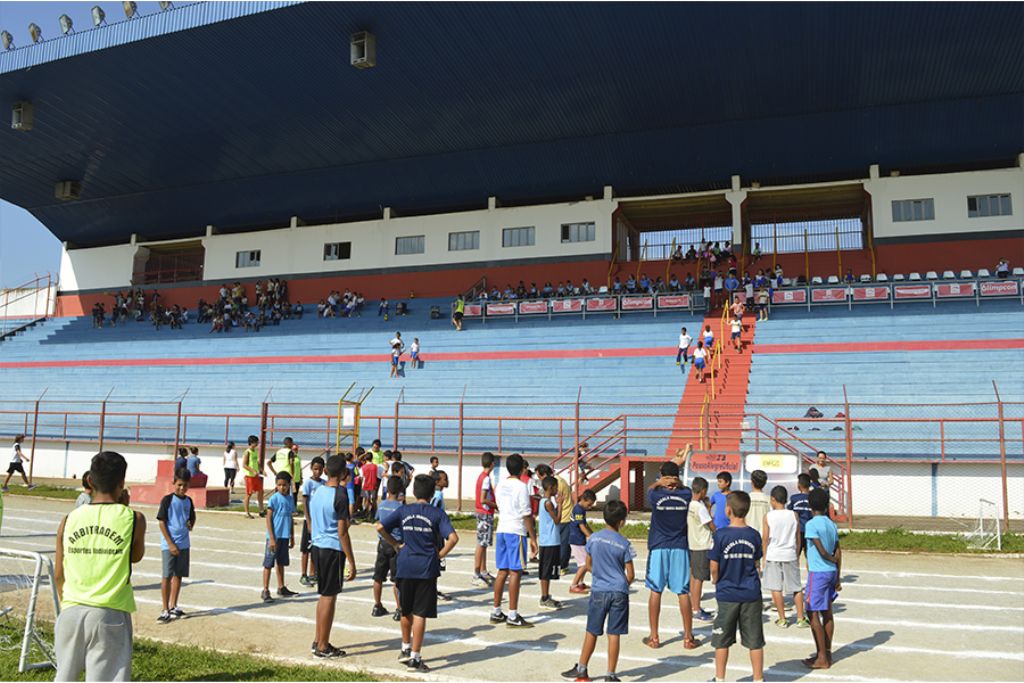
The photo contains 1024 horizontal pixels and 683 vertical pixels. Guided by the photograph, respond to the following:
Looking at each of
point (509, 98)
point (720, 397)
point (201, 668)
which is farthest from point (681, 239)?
point (201, 668)

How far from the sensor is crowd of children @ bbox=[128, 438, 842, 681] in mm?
7590

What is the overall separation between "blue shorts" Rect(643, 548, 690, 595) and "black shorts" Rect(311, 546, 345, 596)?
336cm

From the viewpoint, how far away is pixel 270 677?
7441 millimetres

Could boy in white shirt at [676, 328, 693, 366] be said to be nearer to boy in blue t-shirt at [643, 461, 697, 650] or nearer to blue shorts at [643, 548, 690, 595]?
boy in blue t-shirt at [643, 461, 697, 650]

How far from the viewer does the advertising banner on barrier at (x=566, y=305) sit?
103 feet

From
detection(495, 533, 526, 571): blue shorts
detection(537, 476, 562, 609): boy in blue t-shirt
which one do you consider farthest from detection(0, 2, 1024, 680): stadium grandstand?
detection(495, 533, 526, 571): blue shorts

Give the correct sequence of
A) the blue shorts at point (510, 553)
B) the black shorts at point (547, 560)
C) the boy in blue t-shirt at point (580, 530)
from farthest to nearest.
→ 1. the boy in blue t-shirt at point (580, 530)
2. the black shorts at point (547, 560)
3. the blue shorts at point (510, 553)

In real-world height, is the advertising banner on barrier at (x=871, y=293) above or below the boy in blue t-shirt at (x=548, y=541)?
above

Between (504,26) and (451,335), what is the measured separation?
11.4 m

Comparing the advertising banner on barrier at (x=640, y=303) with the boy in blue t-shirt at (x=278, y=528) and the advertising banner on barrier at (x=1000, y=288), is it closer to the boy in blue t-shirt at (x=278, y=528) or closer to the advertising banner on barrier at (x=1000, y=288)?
the advertising banner on barrier at (x=1000, y=288)

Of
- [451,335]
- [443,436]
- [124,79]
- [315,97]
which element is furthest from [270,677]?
[124,79]

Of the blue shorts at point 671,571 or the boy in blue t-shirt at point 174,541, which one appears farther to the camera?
the boy in blue t-shirt at point 174,541

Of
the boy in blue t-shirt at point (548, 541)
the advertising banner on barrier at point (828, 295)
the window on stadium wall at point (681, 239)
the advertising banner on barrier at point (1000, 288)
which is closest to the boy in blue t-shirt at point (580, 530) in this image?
the boy in blue t-shirt at point (548, 541)

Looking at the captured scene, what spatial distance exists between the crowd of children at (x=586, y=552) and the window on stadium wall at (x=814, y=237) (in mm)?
23819
